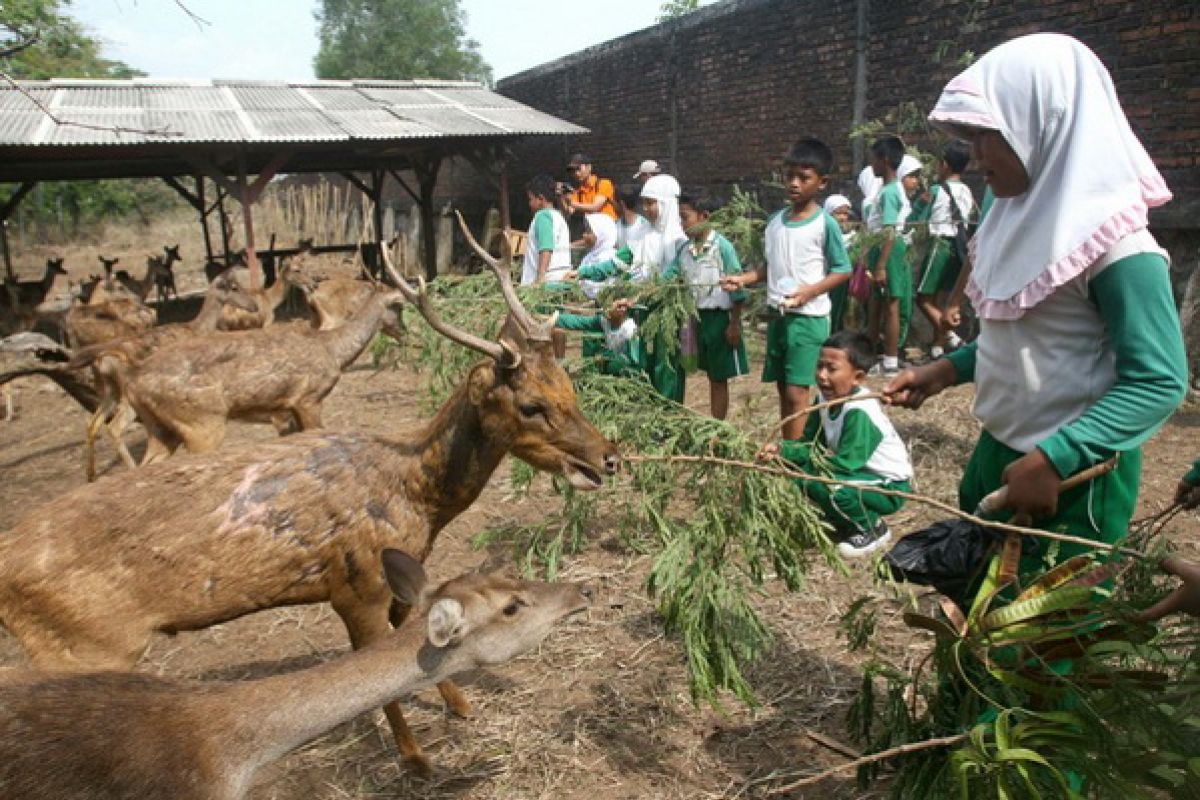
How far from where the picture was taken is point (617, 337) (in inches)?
258

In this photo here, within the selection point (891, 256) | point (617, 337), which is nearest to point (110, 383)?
point (617, 337)

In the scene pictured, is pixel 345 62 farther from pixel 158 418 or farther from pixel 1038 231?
pixel 1038 231

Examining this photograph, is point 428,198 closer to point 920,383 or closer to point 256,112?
point 256,112

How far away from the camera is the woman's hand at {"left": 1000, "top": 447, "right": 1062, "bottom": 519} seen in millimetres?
2115

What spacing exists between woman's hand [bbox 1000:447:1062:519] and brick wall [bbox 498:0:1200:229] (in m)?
7.39

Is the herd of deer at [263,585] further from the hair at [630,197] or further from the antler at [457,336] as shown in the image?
the hair at [630,197]

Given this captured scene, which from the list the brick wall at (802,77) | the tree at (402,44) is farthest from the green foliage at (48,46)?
the tree at (402,44)

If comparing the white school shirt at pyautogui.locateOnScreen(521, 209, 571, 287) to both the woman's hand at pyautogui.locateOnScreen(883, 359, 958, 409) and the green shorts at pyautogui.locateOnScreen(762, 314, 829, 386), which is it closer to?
the green shorts at pyautogui.locateOnScreen(762, 314, 829, 386)

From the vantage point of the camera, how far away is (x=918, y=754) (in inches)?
100

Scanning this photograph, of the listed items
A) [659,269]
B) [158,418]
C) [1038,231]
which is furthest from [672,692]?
[158,418]

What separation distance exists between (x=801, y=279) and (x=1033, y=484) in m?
3.77

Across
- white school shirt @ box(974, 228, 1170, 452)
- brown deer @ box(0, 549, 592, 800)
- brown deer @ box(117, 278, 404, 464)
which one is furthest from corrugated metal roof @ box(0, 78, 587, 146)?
white school shirt @ box(974, 228, 1170, 452)

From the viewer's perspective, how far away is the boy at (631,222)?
725 centimetres

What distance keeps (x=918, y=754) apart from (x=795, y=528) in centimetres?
129
